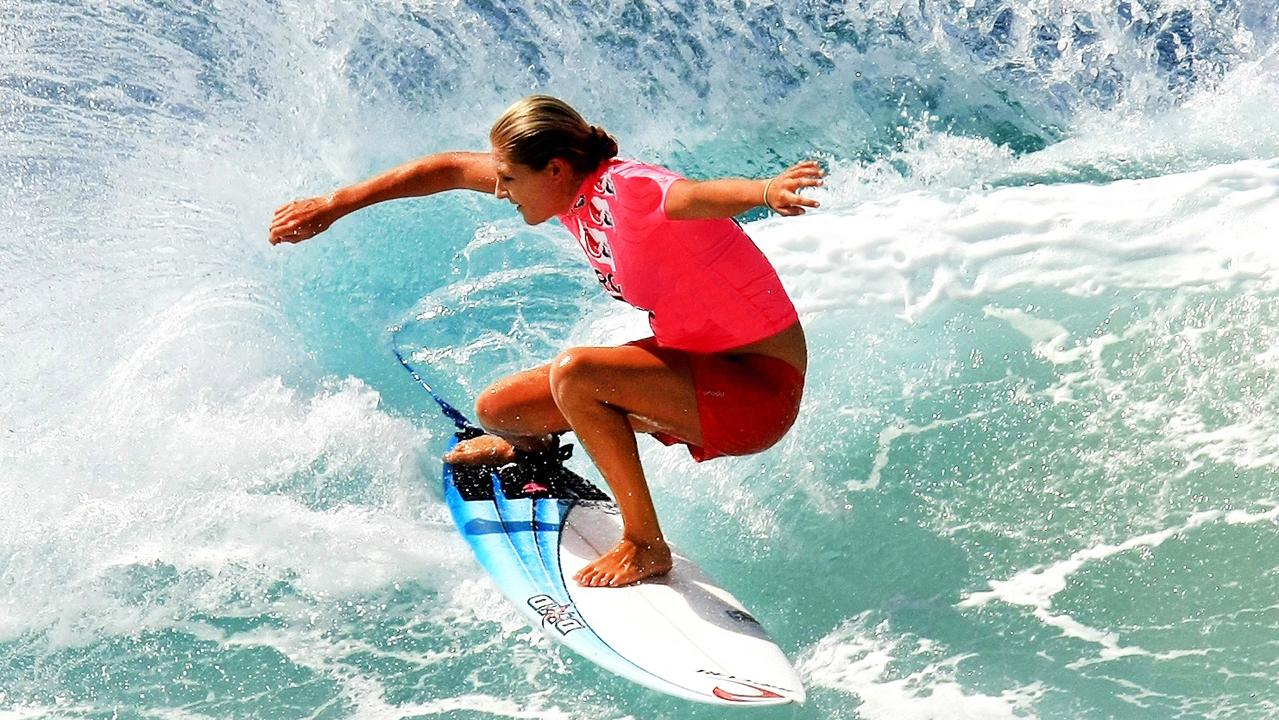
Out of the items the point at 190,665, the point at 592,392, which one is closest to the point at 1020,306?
the point at 592,392

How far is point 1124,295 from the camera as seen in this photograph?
5.06 metres

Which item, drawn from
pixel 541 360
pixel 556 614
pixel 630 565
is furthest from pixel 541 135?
pixel 541 360

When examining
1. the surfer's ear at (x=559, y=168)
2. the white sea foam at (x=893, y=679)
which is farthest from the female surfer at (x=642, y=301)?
the white sea foam at (x=893, y=679)

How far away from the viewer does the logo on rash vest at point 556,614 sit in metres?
3.94

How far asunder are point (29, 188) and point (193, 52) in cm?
158

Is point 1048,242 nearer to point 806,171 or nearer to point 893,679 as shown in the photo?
point 893,679

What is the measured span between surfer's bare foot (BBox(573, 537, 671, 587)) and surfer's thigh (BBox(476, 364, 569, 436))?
1.65 feet

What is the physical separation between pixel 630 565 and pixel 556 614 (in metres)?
0.28

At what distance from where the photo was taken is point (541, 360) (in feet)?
19.3

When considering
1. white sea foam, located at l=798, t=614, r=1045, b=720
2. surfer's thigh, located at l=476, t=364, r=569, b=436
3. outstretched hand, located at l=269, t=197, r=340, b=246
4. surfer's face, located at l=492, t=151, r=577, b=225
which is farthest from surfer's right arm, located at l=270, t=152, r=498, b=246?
white sea foam, located at l=798, t=614, r=1045, b=720

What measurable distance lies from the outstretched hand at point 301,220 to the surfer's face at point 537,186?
2.29ft

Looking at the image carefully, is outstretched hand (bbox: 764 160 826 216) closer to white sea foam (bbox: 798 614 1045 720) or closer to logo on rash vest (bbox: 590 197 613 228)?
logo on rash vest (bbox: 590 197 613 228)

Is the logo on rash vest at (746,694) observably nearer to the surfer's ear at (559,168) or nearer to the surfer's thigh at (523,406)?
the surfer's thigh at (523,406)

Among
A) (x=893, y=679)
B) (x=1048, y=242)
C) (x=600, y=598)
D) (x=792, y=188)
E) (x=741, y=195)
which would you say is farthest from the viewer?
(x=1048, y=242)
